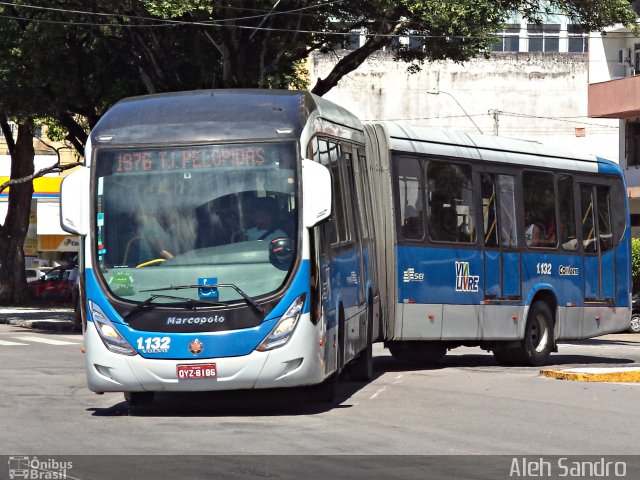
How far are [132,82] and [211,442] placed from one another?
76.3 ft

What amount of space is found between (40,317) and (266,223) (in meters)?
26.2

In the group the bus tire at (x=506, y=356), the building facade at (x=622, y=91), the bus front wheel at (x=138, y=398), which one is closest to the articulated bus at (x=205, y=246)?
the bus front wheel at (x=138, y=398)

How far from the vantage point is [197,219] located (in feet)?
41.1

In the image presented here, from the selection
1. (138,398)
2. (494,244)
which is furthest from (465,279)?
(138,398)

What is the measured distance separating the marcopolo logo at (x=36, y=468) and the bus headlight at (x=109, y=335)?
2.68 m

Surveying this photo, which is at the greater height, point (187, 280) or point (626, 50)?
point (626, 50)

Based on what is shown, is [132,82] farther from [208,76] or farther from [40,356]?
[40,356]

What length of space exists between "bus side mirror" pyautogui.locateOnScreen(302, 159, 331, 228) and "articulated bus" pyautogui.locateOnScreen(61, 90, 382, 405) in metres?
0.01

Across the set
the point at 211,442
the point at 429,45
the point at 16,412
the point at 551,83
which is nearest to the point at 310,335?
the point at 211,442

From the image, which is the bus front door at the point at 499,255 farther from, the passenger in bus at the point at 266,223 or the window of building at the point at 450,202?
the passenger in bus at the point at 266,223

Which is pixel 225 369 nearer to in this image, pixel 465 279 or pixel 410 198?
pixel 410 198

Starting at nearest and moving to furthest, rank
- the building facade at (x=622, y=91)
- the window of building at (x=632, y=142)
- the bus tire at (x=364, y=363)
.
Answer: the bus tire at (x=364, y=363) < the building facade at (x=622, y=91) < the window of building at (x=632, y=142)

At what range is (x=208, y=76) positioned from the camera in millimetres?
30891

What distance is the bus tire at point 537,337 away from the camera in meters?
19.0
